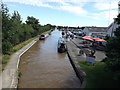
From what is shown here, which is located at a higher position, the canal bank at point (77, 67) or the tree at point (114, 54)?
the tree at point (114, 54)

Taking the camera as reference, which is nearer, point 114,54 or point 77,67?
point 114,54

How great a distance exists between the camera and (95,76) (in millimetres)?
9078

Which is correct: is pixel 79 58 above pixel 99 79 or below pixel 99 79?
above

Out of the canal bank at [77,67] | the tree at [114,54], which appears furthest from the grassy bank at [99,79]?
the tree at [114,54]

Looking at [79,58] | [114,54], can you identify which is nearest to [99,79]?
[114,54]

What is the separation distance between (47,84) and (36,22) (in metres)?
34.6

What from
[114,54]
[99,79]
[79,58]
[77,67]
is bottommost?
[99,79]

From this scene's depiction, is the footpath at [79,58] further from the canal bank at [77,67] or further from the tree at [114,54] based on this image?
the tree at [114,54]

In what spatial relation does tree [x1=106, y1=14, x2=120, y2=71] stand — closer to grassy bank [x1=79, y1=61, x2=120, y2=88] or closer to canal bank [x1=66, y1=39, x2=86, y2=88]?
grassy bank [x1=79, y1=61, x2=120, y2=88]

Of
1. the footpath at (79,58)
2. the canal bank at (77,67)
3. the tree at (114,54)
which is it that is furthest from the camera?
the footpath at (79,58)

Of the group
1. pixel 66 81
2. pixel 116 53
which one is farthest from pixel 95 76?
pixel 116 53

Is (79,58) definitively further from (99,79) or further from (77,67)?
(99,79)

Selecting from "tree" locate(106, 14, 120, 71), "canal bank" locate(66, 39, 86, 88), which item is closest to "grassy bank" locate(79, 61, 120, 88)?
"canal bank" locate(66, 39, 86, 88)

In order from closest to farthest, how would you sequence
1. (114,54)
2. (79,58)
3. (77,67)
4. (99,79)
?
(114,54), (99,79), (77,67), (79,58)
